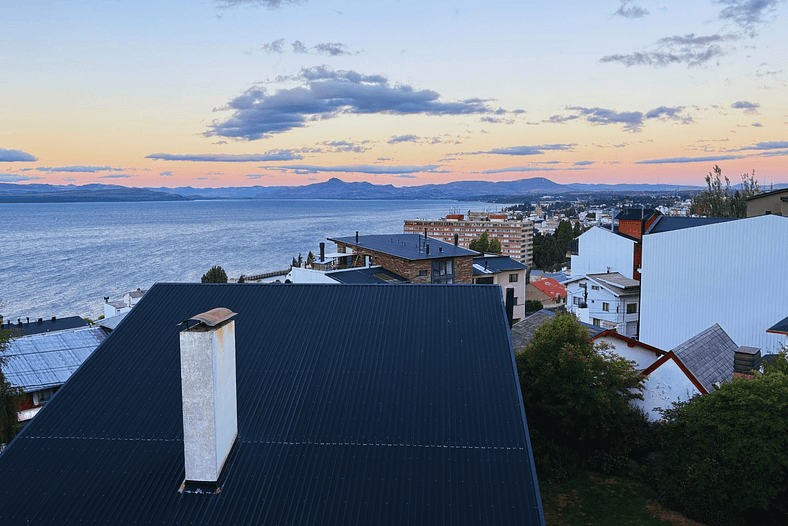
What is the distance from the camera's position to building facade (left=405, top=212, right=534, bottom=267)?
168250 mm

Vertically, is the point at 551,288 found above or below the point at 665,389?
below

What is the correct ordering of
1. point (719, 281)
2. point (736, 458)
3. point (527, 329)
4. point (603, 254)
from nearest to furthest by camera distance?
1. point (736, 458)
2. point (719, 281)
3. point (527, 329)
4. point (603, 254)

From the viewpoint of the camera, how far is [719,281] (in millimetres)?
29453

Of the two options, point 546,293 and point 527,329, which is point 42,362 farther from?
point 546,293

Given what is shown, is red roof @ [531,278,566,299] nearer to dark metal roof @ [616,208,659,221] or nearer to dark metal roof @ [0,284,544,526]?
dark metal roof @ [616,208,659,221]

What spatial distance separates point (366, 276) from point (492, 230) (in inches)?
5437

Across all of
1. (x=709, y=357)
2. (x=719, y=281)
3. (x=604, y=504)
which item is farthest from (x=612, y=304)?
(x=604, y=504)

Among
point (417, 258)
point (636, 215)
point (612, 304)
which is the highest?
point (636, 215)

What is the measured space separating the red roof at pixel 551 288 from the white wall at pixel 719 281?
44576 mm

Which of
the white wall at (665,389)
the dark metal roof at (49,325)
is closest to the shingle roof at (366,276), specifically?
the white wall at (665,389)

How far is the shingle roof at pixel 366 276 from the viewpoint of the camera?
37.2 meters

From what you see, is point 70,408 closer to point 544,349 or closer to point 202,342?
point 202,342

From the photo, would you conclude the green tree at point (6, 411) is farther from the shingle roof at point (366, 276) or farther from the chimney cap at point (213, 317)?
the chimney cap at point (213, 317)

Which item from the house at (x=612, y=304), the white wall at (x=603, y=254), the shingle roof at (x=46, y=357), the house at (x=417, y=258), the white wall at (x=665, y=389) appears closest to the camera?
the white wall at (x=665, y=389)
